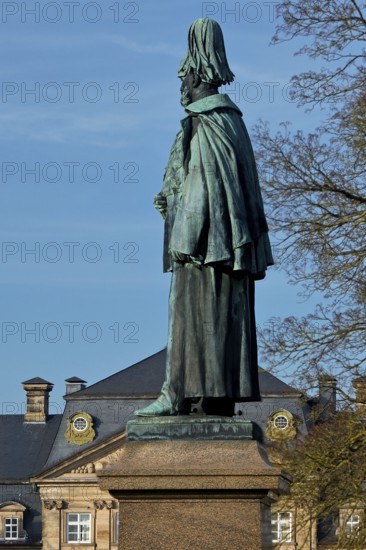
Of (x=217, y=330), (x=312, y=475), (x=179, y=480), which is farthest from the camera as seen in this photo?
(x=312, y=475)

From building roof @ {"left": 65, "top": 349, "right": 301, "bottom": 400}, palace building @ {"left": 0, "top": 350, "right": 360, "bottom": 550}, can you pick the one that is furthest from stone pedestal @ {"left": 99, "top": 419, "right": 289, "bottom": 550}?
palace building @ {"left": 0, "top": 350, "right": 360, "bottom": 550}

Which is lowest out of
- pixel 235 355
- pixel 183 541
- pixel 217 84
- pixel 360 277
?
pixel 183 541

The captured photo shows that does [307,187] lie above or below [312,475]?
above

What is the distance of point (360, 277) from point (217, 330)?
10.1m

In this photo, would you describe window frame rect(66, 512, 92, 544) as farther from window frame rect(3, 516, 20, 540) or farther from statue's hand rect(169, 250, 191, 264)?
statue's hand rect(169, 250, 191, 264)

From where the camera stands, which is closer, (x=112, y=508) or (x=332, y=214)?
(x=332, y=214)

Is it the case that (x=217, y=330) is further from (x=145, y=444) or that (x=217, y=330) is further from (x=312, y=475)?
(x=312, y=475)

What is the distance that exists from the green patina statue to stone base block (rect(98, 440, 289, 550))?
1.71ft

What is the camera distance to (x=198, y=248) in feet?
33.6

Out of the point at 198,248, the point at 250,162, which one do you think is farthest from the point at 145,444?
the point at 250,162

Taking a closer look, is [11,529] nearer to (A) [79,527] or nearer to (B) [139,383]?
(A) [79,527]

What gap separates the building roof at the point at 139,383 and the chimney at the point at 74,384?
3.94m

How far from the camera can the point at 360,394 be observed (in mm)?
20281

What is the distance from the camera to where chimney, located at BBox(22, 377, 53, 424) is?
2729 inches
